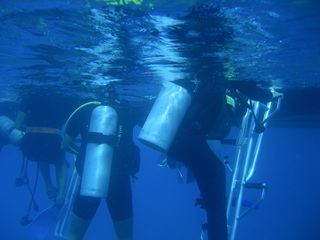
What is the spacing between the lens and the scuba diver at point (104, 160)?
4.42 m

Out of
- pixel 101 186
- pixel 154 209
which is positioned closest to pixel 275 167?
pixel 154 209

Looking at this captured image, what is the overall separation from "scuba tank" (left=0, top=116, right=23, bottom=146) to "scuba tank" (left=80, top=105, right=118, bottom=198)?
5245mm

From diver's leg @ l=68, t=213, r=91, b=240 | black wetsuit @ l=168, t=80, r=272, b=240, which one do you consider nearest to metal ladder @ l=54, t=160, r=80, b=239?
diver's leg @ l=68, t=213, r=91, b=240

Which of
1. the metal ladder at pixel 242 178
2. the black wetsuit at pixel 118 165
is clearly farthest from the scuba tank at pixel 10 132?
the metal ladder at pixel 242 178

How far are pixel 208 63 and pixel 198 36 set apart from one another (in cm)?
202

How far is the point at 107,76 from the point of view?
9.25m

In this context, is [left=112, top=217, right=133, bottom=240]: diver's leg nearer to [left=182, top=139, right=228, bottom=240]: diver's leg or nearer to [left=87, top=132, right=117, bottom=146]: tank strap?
[left=87, top=132, right=117, bottom=146]: tank strap

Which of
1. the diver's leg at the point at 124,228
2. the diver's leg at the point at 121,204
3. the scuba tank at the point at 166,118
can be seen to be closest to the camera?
the scuba tank at the point at 166,118

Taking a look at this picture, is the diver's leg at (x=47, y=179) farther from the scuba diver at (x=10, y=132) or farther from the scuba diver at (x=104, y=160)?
the scuba diver at (x=104, y=160)

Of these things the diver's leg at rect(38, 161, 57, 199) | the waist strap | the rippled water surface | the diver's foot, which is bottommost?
the diver's foot

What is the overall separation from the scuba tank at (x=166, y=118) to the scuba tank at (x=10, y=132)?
6.60 metres

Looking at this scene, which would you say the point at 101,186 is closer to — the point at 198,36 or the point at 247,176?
the point at 247,176

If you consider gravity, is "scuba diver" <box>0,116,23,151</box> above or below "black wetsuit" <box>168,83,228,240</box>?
below

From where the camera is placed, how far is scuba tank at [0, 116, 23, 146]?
8516 mm
